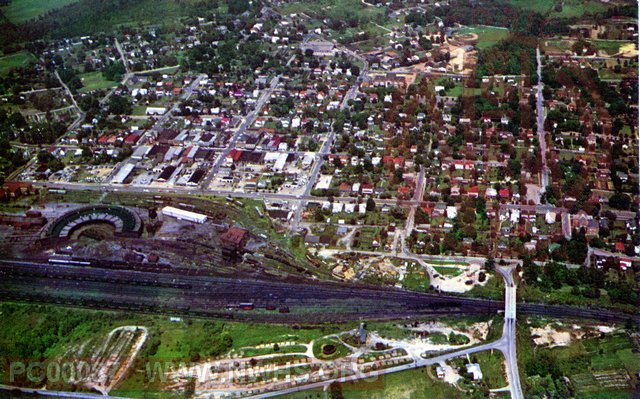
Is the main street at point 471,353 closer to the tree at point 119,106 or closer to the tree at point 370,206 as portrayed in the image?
the tree at point 370,206

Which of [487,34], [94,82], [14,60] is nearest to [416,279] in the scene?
[487,34]

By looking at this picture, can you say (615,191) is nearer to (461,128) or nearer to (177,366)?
(461,128)

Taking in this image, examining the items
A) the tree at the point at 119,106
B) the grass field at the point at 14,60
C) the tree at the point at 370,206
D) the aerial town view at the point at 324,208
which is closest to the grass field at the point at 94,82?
the aerial town view at the point at 324,208

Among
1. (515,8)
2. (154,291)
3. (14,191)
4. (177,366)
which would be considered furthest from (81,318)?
(515,8)

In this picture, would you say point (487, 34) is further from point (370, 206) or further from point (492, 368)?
point (492, 368)

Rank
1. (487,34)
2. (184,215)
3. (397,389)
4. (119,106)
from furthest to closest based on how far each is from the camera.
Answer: (487,34) < (119,106) < (184,215) < (397,389)
